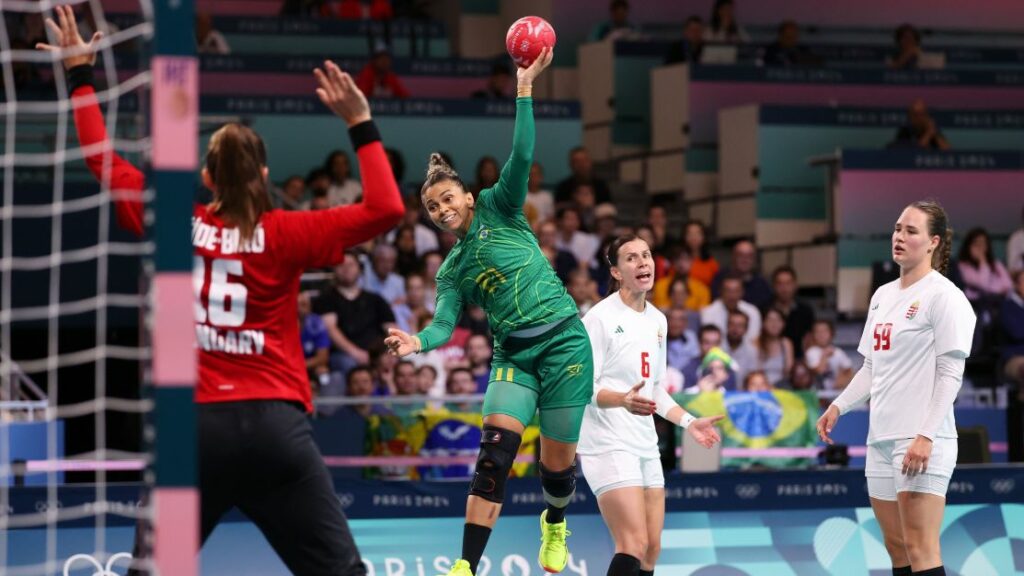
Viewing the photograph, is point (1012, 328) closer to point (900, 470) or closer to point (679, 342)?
point (679, 342)

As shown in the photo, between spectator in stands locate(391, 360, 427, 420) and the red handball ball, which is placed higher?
the red handball ball

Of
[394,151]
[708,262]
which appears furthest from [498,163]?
[708,262]

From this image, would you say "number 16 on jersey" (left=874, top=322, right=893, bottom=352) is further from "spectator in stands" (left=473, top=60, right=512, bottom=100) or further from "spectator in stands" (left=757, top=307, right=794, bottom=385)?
"spectator in stands" (left=473, top=60, right=512, bottom=100)

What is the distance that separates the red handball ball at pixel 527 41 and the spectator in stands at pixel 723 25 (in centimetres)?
1293

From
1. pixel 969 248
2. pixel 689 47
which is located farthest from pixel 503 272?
pixel 689 47

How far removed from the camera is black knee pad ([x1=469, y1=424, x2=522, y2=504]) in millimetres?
7148

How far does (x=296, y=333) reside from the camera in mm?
5398

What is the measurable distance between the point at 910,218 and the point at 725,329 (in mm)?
6879

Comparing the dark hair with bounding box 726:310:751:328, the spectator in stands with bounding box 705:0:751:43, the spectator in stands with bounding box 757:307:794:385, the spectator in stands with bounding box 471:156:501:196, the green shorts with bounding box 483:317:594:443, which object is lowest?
the green shorts with bounding box 483:317:594:443

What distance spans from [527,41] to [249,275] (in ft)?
7.74

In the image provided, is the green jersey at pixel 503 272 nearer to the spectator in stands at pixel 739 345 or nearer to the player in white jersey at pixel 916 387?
the player in white jersey at pixel 916 387

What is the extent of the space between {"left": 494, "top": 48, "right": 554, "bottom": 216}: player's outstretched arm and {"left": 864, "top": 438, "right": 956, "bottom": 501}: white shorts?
6.70ft

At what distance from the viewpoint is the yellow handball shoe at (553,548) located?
25.0 feet

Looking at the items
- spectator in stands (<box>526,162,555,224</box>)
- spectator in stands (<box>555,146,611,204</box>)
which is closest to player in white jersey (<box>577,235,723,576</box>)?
spectator in stands (<box>526,162,555,224</box>)
